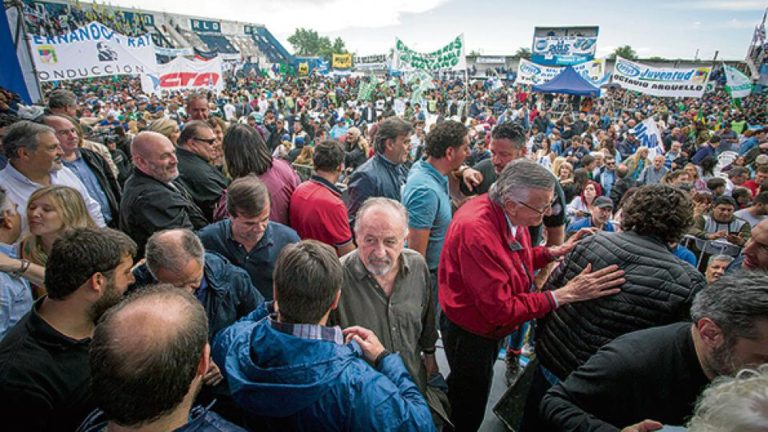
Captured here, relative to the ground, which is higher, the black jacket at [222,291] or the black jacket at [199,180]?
the black jacket at [199,180]

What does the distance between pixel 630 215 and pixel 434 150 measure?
1676 mm

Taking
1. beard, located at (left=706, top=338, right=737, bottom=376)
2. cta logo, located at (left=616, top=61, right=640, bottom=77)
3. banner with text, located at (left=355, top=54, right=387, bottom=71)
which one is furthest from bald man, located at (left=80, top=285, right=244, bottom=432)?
banner with text, located at (left=355, top=54, right=387, bottom=71)

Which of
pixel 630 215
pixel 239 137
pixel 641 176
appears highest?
pixel 239 137

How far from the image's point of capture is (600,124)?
1673 centimetres

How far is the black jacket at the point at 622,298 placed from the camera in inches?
68.2

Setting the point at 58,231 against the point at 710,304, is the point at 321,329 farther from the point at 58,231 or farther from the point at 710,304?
the point at 58,231

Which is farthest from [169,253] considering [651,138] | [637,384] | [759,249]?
[651,138]

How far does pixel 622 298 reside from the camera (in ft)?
5.97

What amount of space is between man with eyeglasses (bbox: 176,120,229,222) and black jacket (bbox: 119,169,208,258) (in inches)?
24.3

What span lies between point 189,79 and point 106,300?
10.4 metres

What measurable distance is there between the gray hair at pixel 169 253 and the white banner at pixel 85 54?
6.28m

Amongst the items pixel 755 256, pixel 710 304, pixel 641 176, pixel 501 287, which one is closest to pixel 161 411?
pixel 501 287

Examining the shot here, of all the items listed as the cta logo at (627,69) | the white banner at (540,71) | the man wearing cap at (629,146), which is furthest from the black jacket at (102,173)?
the white banner at (540,71)

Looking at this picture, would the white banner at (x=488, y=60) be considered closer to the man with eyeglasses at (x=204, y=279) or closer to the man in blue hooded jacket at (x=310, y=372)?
the man with eyeglasses at (x=204, y=279)
